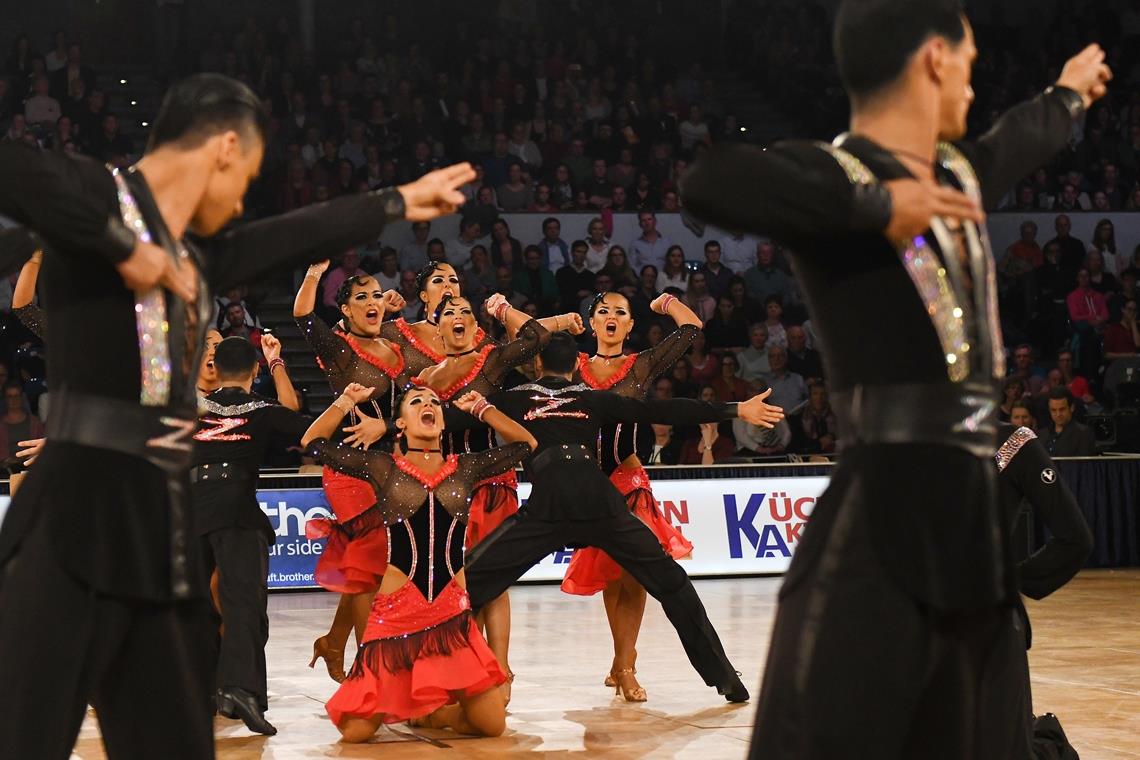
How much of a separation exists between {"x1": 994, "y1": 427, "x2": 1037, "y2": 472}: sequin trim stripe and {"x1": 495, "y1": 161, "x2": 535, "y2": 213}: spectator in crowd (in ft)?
37.7

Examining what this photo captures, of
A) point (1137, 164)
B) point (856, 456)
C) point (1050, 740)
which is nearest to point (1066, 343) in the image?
point (1137, 164)

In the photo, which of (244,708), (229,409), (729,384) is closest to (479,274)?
(729,384)

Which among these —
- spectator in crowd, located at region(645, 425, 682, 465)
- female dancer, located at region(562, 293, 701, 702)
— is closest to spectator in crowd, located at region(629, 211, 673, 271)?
spectator in crowd, located at region(645, 425, 682, 465)

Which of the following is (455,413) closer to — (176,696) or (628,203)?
(176,696)

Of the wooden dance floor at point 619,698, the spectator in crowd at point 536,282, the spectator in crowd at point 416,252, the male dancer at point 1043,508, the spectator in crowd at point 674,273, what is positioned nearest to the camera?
the male dancer at point 1043,508

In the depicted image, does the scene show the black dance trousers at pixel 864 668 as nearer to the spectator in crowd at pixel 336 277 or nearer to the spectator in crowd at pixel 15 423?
the spectator in crowd at pixel 15 423

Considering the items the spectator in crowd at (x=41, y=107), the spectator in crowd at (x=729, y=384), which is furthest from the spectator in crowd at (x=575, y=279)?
the spectator in crowd at (x=41, y=107)

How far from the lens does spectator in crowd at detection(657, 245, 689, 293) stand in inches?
642

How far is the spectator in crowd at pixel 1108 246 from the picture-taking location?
1752 centimetres

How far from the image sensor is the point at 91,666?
10.4 feet

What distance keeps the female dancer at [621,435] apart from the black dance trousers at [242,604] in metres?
1.76

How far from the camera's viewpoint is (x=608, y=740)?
7152mm

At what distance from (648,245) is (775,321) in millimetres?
1543

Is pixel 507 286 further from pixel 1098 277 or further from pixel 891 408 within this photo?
pixel 891 408
